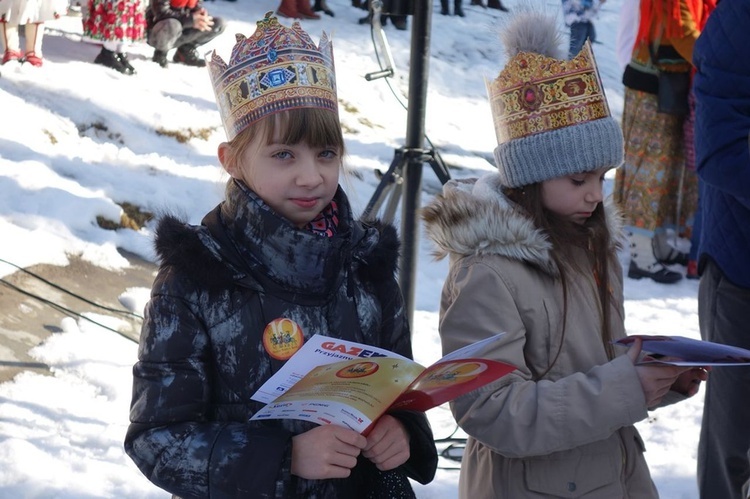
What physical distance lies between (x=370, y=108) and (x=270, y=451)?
281 inches

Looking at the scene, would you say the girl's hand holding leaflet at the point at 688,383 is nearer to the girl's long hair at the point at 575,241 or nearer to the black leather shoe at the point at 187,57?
the girl's long hair at the point at 575,241

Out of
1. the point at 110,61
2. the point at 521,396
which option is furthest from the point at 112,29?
the point at 521,396

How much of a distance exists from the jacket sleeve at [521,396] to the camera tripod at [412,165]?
1672 mm

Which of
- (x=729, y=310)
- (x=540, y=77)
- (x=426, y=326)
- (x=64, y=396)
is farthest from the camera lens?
(x=426, y=326)

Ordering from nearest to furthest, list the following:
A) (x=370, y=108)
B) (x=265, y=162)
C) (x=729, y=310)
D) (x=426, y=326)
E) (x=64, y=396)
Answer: (x=265, y=162) < (x=729, y=310) < (x=64, y=396) < (x=426, y=326) < (x=370, y=108)

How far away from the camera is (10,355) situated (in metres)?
3.99

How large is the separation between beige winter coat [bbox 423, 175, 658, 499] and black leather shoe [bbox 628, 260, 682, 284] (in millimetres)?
4381

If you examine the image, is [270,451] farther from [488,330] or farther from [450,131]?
[450,131]

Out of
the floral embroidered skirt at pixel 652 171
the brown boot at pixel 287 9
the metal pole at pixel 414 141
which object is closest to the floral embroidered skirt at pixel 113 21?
the brown boot at pixel 287 9

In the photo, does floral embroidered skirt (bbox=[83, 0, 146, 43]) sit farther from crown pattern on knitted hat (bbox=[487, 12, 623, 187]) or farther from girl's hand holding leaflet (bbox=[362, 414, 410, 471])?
girl's hand holding leaflet (bbox=[362, 414, 410, 471])

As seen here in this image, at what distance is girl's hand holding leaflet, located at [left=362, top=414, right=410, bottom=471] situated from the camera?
1844 mm

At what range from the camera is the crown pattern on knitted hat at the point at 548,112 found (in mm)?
2256

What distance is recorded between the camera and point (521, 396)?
6.80 ft

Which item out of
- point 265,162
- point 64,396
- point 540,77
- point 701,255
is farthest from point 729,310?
point 64,396
